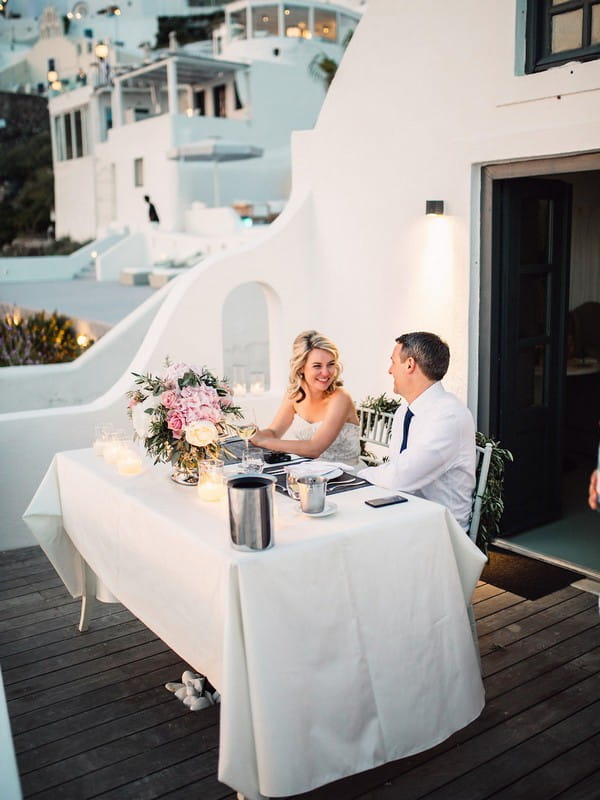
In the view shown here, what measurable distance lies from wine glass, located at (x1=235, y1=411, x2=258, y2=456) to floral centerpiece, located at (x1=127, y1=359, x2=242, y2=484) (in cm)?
6

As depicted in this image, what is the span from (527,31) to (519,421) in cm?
231

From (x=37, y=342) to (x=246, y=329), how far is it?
10.6 ft

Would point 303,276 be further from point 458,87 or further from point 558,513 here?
point 558,513

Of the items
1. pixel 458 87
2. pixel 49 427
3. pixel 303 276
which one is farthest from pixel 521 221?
pixel 49 427

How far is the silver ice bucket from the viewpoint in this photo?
9.02 feet

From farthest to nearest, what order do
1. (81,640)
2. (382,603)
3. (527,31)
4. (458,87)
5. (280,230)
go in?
(280,230), (458,87), (527,31), (81,640), (382,603)

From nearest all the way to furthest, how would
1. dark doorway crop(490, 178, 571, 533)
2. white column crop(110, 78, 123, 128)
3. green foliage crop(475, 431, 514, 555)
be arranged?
1. green foliage crop(475, 431, 514, 555)
2. dark doorway crop(490, 178, 571, 533)
3. white column crop(110, 78, 123, 128)

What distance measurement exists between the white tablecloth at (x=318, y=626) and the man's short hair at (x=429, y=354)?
1.99ft

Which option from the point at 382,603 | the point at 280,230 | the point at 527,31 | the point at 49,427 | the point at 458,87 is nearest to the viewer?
the point at 382,603

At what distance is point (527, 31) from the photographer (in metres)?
4.71

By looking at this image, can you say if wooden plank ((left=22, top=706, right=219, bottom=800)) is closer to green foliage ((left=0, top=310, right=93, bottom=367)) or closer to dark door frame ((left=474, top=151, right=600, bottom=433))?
dark door frame ((left=474, top=151, right=600, bottom=433))

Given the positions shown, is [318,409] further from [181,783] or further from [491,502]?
[181,783]

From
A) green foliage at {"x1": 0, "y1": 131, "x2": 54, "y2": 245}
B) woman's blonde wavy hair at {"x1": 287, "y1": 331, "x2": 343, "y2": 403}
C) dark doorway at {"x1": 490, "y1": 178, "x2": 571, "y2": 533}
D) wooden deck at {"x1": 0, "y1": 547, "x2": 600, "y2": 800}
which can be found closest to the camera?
wooden deck at {"x1": 0, "y1": 547, "x2": 600, "y2": 800}

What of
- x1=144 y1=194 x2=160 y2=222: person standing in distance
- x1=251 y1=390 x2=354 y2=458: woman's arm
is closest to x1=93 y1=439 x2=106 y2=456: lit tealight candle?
x1=251 y1=390 x2=354 y2=458: woman's arm
